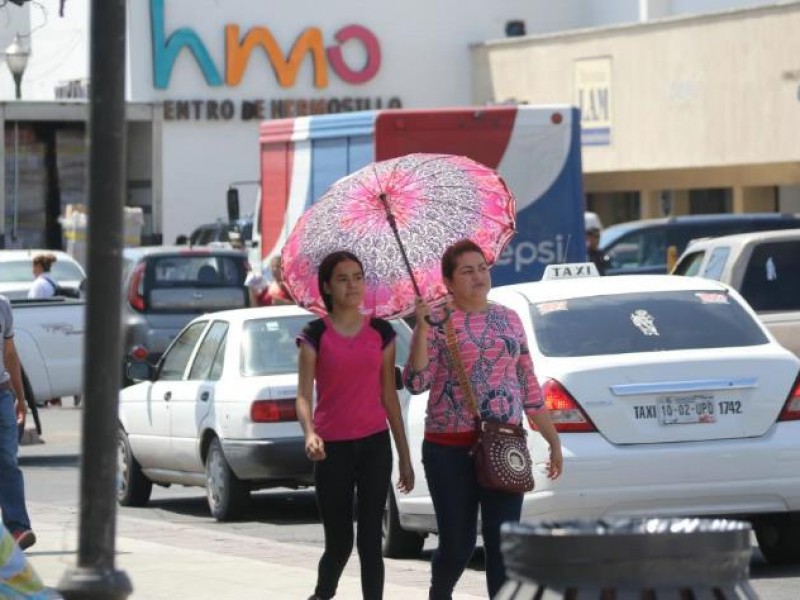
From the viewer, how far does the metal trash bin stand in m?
4.09

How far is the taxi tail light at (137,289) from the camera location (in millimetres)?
24781

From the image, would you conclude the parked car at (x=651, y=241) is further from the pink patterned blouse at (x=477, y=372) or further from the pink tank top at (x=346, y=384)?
the pink patterned blouse at (x=477, y=372)

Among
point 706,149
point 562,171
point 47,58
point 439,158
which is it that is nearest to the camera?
point 439,158

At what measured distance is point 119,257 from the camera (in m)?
5.61

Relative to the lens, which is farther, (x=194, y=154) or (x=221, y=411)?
(x=194, y=154)

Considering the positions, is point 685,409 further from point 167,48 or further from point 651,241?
point 167,48

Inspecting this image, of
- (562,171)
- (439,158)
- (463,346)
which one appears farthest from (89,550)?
(562,171)

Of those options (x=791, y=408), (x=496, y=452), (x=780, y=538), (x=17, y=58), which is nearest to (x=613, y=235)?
(x=17, y=58)

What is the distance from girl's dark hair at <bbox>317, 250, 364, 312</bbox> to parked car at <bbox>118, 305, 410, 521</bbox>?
15.6 ft

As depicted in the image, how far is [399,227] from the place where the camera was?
9.00m

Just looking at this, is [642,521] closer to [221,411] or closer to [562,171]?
[221,411]

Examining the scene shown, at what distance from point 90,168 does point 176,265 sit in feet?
64.7

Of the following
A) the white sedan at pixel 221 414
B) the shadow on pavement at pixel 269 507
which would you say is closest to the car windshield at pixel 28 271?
the shadow on pavement at pixel 269 507

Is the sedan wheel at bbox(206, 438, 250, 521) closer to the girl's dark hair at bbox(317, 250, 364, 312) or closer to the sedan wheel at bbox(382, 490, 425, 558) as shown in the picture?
the sedan wheel at bbox(382, 490, 425, 558)
